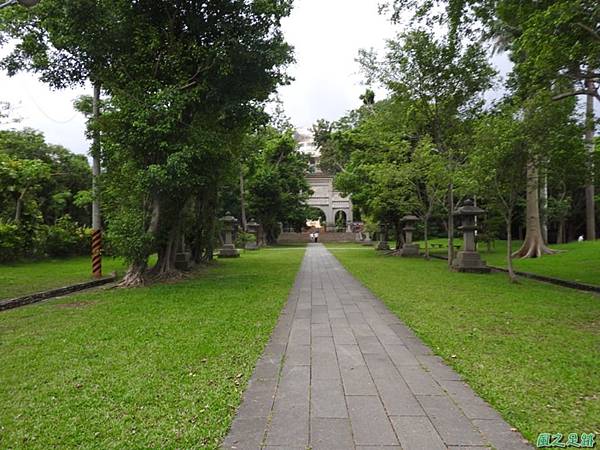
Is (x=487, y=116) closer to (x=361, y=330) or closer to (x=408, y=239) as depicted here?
(x=361, y=330)

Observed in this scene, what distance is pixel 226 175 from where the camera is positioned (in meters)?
14.3

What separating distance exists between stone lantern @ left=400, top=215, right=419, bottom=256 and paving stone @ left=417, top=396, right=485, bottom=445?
58.0 ft

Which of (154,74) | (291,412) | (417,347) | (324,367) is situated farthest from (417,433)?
(154,74)

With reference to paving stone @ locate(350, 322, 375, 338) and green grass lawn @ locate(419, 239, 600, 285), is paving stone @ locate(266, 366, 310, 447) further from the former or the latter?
green grass lawn @ locate(419, 239, 600, 285)

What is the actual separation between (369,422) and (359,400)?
36 centimetres

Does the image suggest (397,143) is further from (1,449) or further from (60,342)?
(1,449)

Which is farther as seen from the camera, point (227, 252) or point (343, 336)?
point (227, 252)

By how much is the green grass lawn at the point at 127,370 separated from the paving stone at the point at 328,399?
0.63 m

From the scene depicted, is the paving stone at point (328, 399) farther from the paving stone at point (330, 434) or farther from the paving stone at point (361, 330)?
the paving stone at point (361, 330)

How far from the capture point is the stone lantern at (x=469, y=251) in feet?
43.0

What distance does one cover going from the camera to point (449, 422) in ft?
9.26

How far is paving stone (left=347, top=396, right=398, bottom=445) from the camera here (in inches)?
102

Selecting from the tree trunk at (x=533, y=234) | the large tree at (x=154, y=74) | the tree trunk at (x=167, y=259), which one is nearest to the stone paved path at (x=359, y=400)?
the large tree at (x=154, y=74)

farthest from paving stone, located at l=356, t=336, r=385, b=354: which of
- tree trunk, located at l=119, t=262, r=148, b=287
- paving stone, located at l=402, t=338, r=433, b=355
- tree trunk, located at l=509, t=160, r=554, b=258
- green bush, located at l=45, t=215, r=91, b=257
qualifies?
green bush, located at l=45, t=215, r=91, b=257
